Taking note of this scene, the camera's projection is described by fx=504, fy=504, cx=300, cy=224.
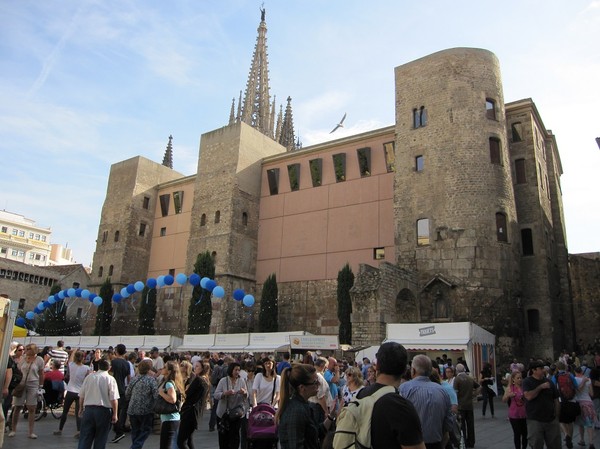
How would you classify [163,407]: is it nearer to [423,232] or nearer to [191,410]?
[191,410]

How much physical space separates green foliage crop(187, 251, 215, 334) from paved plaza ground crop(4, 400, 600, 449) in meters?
18.6

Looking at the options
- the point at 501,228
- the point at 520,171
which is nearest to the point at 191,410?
the point at 501,228

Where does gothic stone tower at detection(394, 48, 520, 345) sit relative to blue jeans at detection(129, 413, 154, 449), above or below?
above

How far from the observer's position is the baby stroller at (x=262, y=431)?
4.82 metres

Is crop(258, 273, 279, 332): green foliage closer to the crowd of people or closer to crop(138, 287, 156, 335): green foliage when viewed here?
crop(138, 287, 156, 335): green foliage

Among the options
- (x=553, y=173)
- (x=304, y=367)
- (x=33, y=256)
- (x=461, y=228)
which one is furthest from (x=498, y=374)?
(x=33, y=256)

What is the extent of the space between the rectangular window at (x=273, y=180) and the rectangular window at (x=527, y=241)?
15.5 metres

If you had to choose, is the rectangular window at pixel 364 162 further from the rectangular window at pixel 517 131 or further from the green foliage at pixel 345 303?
the rectangular window at pixel 517 131

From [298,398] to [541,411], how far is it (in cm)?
398

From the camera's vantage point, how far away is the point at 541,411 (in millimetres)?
6473

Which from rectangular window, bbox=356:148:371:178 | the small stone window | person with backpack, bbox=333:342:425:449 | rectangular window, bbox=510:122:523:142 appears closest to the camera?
person with backpack, bbox=333:342:425:449

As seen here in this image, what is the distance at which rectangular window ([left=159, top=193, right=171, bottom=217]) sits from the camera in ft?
132

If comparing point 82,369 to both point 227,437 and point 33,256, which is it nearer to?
point 227,437

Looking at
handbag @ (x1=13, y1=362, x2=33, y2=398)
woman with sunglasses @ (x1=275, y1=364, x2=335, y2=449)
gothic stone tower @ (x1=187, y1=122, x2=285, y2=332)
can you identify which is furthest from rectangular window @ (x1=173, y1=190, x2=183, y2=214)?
woman with sunglasses @ (x1=275, y1=364, x2=335, y2=449)
